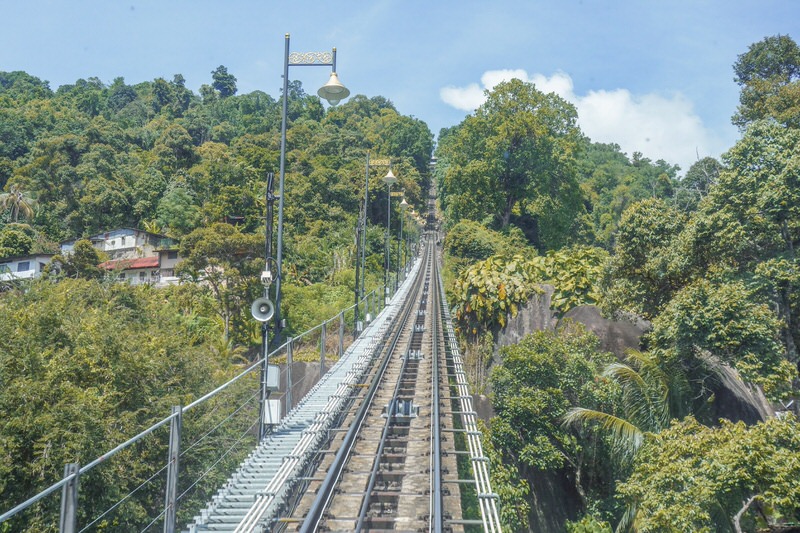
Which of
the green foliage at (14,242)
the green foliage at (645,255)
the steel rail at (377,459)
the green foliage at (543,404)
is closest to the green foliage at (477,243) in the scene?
the green foliage at (645,255)

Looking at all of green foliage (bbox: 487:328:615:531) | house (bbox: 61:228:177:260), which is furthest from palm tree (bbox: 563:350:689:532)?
house (bbox: 61:228:177:260)

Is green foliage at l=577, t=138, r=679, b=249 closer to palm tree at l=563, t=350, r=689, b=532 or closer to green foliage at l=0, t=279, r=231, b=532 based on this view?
palm tree at l=563, t=350, r=689, b=532

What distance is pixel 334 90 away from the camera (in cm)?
1134

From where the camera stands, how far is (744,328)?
12.4 metres

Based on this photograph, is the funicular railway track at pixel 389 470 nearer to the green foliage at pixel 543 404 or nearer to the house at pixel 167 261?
the green foliage at pixel 543 404

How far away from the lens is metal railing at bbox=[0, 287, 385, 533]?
397cm

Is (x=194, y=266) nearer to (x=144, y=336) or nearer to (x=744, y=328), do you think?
(x=144, y=336)

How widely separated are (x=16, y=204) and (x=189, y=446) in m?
44.5

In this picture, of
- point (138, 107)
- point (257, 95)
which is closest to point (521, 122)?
point (138, 107)

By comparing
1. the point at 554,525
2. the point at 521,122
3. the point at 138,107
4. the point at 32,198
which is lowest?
the point at 554,525

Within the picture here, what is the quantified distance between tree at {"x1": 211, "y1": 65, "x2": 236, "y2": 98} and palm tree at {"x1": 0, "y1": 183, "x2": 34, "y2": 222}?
103 metres

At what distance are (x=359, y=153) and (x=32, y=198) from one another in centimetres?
3629

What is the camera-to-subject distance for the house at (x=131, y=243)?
4394cm

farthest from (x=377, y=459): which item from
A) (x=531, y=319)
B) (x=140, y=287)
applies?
(x=140, y=287)
